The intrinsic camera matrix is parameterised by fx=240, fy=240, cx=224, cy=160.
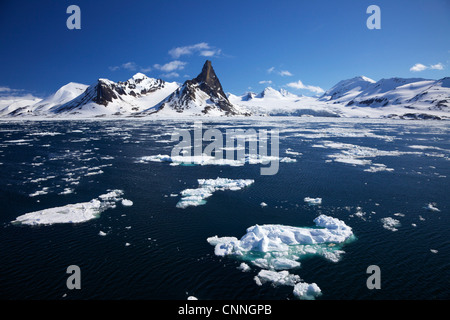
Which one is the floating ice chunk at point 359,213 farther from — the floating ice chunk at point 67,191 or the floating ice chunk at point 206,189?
the floating ice chunk at point 67,191

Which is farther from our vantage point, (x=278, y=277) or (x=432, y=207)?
(x=432, y=207)

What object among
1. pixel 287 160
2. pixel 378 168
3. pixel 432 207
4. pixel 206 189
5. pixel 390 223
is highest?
pixel 287 160

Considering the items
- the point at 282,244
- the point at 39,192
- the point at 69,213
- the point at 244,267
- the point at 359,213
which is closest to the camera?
the point at 244,267

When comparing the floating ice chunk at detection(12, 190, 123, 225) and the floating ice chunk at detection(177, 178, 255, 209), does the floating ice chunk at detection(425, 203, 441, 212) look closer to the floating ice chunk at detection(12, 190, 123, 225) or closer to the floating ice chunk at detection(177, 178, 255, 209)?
the floating ice chunk at detection(177, 178, 255, 209)

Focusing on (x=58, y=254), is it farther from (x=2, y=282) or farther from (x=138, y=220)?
(x=138, y=220)

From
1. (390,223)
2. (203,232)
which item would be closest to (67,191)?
(203,232)

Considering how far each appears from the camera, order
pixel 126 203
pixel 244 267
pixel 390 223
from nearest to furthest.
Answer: pixel 244 267 → pixel 390 223 → pixel 126 203

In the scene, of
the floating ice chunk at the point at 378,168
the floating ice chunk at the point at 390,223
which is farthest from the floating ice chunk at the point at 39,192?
the floating ice chunk at the point at 378,168

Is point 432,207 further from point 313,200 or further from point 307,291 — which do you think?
point 307,291
